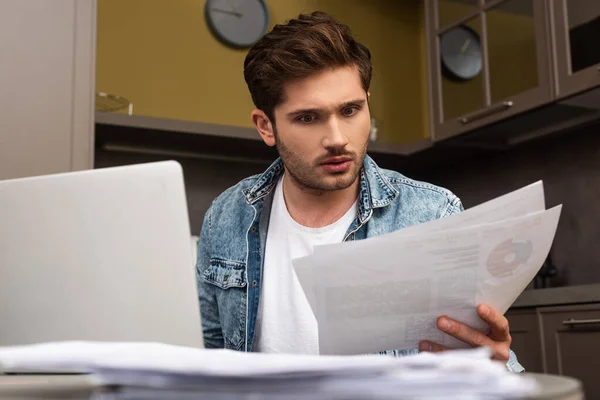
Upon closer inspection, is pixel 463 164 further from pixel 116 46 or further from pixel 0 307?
pixel 0 307

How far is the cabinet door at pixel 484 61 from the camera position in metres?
2.57

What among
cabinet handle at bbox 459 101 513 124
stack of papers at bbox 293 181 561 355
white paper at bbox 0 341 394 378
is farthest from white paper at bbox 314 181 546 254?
cabinet handle at bbox 459 101 513 124

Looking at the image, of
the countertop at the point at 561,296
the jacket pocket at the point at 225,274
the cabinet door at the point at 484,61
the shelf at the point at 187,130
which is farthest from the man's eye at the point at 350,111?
the shelf at the point at 187,130

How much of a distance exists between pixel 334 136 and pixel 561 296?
1201 millimetres

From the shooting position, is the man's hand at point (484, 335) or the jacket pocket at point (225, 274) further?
the jacket pocket at point (225, 274)

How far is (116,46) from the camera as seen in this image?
10.2 feet

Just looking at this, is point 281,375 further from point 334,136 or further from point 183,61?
Answer: point 183,61

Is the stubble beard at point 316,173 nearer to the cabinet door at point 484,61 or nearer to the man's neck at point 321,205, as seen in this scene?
the man's neck at point 321,205

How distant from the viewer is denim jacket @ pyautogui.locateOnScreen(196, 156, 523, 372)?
4.77 ft

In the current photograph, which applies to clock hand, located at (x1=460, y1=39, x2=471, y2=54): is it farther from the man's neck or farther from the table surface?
the table surface

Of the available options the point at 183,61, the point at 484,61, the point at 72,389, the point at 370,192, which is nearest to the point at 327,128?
the point at 370,192

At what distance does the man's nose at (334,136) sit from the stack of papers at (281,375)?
100 cm

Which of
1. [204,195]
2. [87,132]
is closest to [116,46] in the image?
[204,195]

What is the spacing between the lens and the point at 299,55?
155 centimetres
